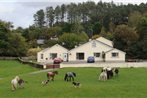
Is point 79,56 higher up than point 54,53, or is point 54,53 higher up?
point 54,53

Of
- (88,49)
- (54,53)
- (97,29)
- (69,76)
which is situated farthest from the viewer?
(97,29)

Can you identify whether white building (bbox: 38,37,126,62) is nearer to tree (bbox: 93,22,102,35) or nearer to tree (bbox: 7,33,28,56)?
tree (bbox: 7,33,28,56)

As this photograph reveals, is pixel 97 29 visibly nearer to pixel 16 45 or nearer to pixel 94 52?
pixel 16 45

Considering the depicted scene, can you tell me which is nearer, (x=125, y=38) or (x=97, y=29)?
(x=125, y=38)

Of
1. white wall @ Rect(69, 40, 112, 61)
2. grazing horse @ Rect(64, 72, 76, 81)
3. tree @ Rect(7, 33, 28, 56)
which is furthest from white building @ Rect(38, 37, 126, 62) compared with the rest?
grazing horse @ Rect(64, 72, 76, 81)

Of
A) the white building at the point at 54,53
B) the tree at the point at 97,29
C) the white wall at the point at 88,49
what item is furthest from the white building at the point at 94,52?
the tree at the point at 97,29

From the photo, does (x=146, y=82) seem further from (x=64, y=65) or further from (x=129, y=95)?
(x=64, y=65)

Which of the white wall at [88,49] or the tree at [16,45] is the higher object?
the tree at [16,45]

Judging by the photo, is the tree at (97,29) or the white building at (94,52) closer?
the white building at (94,52)

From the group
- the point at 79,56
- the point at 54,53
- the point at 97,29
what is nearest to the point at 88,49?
the point at 79,56

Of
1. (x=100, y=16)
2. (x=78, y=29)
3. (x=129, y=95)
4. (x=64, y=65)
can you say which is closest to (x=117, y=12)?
(x=100, y=16)

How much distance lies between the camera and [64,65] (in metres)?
62.5

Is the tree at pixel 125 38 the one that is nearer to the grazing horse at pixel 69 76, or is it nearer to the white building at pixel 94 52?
the white building at pixel 94 52

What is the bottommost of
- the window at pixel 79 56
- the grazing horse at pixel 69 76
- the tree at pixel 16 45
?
the grazing horse at pixel 69 76
